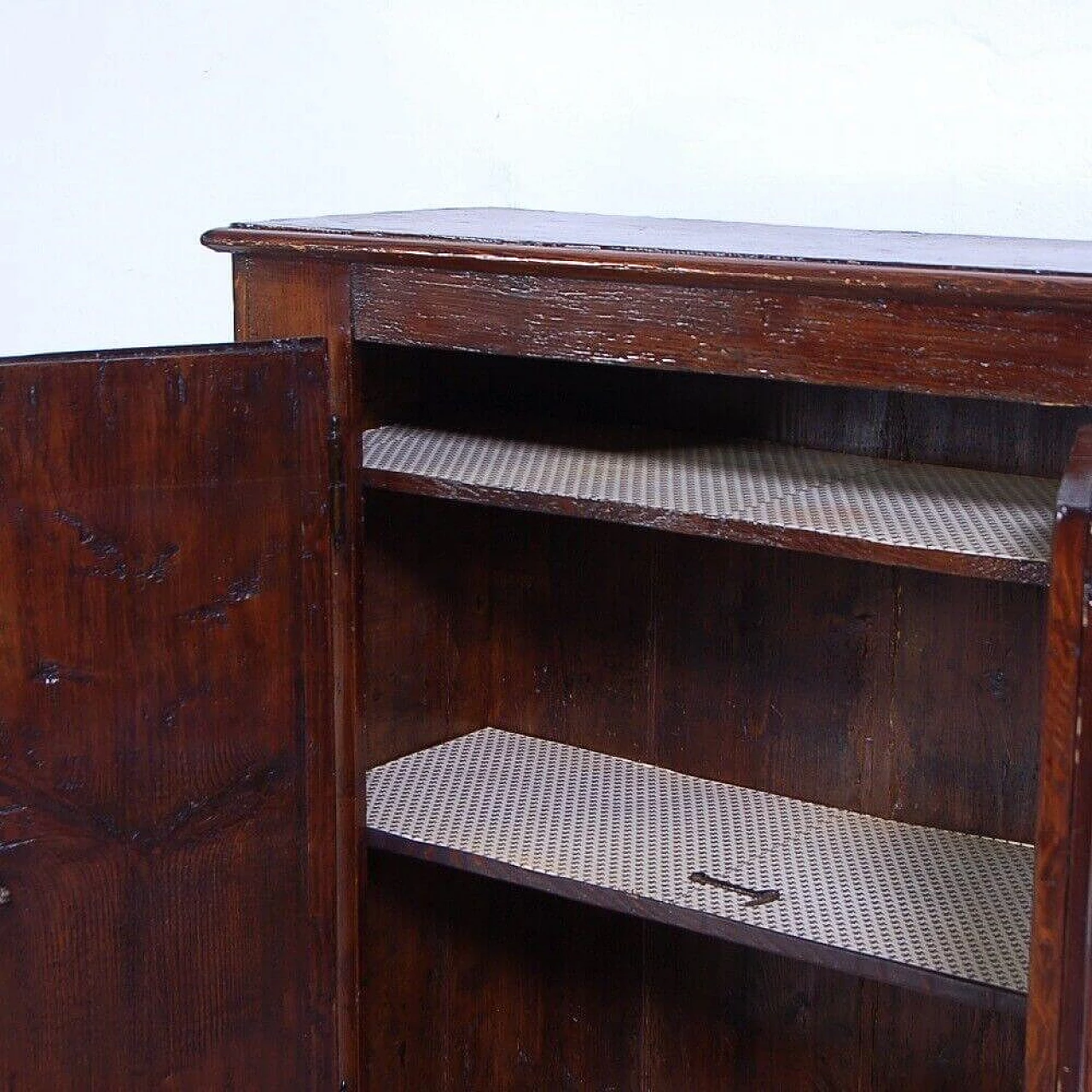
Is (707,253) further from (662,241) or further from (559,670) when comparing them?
(559,670)

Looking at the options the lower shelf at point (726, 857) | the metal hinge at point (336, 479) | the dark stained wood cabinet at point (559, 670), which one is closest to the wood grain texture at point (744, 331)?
the dark stained wood cabinet at point (559, 670)

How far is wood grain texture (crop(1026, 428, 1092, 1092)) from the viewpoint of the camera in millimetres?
1235

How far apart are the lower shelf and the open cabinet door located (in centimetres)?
23

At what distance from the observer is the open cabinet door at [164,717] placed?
4.89ft

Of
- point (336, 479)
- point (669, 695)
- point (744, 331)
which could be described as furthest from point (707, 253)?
point (669, 695)

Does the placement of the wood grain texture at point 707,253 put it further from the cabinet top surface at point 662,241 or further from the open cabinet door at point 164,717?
the open cabinet door at point 164,717

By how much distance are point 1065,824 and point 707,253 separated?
1.88ft

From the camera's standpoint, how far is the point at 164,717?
1.58 meters

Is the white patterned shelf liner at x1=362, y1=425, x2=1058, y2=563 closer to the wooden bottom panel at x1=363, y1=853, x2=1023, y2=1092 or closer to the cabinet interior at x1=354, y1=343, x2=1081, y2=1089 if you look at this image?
the cabinet interior at x1=354, y1=343, x2=1081, y2=1089

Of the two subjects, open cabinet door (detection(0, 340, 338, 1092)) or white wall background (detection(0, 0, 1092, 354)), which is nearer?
open cabinet door (detection(0, 340, 338, 1092))

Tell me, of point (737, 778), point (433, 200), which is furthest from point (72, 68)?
point (737, 778)

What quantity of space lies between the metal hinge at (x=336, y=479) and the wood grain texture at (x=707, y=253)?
0.17m

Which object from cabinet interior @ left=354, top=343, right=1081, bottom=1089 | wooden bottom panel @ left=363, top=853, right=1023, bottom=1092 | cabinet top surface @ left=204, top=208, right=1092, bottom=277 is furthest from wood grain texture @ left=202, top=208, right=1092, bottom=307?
wooden bottom panel @ left=363, top=853, right=1023, bottom=1092

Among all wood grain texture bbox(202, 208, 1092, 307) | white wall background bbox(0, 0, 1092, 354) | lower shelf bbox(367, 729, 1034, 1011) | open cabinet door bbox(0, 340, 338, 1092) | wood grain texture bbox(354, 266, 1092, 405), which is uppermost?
white wall background bbox(0, 0, 1092, 354)
